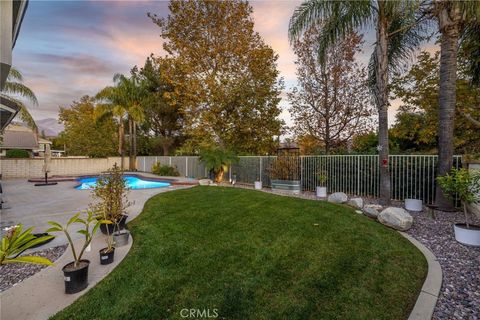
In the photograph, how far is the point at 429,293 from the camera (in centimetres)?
261

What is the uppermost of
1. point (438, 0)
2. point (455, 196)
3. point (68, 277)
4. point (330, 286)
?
point (438, 0)

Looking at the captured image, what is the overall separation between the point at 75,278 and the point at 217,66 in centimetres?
1474

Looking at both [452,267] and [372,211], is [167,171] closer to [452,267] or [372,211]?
[372,211]

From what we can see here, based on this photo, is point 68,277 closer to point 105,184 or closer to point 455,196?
point 105,184

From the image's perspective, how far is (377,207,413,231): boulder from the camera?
15.0 ft

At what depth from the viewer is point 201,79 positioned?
15070mm

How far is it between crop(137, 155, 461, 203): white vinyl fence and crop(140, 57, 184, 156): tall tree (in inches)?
498

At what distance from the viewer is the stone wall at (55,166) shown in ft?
49.1

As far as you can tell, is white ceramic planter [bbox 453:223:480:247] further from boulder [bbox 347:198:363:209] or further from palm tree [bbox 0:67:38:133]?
palm tree [bbox 0:67:38:133]

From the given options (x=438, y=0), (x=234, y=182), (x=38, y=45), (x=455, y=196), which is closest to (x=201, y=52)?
(x=234, y=182)

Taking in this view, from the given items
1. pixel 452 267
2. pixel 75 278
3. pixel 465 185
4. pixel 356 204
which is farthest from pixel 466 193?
pixel 75 278

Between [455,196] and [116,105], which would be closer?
[455,196]

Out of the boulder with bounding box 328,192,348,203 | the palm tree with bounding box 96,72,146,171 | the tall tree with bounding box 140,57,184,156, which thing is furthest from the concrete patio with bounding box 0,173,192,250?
the tall tree with bounding box 140,57,184,156

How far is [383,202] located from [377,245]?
3.20m
